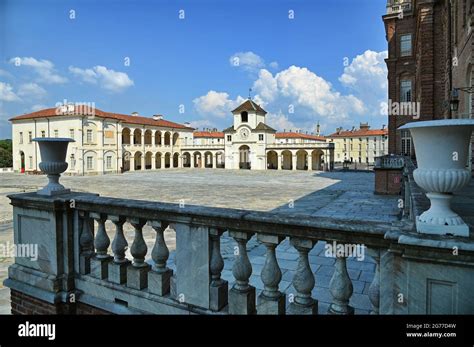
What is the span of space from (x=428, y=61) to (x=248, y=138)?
37947 mm

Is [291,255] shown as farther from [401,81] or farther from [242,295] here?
[401,81]

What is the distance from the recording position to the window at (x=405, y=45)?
90.5 feet

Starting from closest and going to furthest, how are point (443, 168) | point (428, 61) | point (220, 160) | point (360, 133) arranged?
point (443, 168), point (428, 61), point (220, 160), point (360, 133)

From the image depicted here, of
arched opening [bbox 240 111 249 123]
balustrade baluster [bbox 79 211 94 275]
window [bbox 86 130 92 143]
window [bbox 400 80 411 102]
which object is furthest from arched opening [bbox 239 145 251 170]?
balustrade baluster [bbox 79 211 94 275]

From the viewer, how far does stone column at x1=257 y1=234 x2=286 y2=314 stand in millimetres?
2623

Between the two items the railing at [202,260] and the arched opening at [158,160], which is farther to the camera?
the arched opening at [158,160]

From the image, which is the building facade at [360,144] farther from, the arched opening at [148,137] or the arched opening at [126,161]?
the arched opening at [126,161]

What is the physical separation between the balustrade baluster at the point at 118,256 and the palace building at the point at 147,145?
4550cm

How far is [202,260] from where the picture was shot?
9.41 feet

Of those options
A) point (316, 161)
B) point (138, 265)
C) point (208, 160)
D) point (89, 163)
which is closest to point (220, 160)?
point (208, 160)

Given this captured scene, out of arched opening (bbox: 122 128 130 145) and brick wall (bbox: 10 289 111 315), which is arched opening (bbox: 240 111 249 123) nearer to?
arched opening (bbox: 122 128 130 145)

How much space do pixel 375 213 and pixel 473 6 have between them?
7037 mm

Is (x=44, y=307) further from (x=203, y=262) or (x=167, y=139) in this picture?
(x=167, y=139)

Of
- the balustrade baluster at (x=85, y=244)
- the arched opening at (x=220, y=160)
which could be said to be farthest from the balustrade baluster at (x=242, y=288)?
the arched opening at (x=220, y=160)
